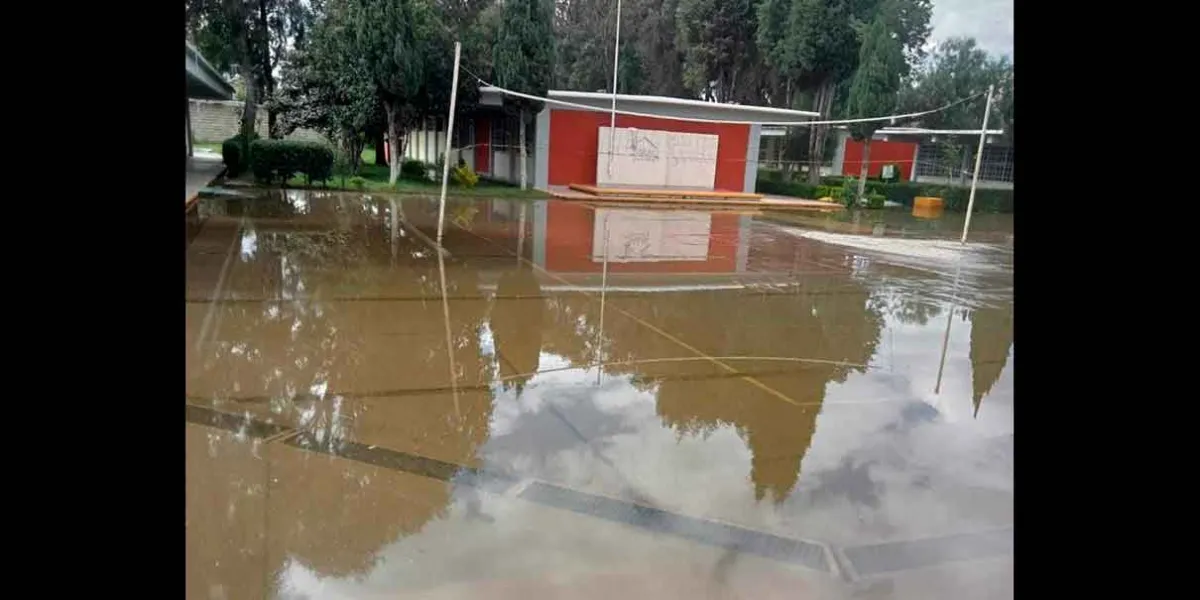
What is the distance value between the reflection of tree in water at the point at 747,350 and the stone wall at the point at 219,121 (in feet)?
33.0

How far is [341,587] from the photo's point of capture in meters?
2.11

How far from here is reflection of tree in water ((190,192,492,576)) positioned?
2471 millimetres

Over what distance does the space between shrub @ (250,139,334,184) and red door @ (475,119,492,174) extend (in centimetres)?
496

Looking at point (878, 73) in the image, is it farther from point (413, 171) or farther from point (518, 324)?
point (518, 324)

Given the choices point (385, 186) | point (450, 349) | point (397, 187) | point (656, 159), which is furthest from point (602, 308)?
point (656, 159)

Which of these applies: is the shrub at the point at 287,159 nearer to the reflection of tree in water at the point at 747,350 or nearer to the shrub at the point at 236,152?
the shrub at the point at 236,152

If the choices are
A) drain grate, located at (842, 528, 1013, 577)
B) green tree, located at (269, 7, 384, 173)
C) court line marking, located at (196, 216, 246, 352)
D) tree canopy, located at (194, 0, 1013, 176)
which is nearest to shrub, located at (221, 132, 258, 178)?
tree canopy, located at (194, 0, 1013, 176)

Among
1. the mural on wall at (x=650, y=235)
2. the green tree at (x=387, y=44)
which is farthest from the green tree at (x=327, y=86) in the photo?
the mural on wall at (x=650, y=235)

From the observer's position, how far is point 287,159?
13961 millimetres

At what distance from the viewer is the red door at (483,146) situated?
62.0ft

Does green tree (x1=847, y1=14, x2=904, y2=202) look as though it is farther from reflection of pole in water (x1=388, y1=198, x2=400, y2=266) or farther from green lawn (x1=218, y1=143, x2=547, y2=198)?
reflection of pole in water (x1=388, y1=198, x2=400, y2=266)
